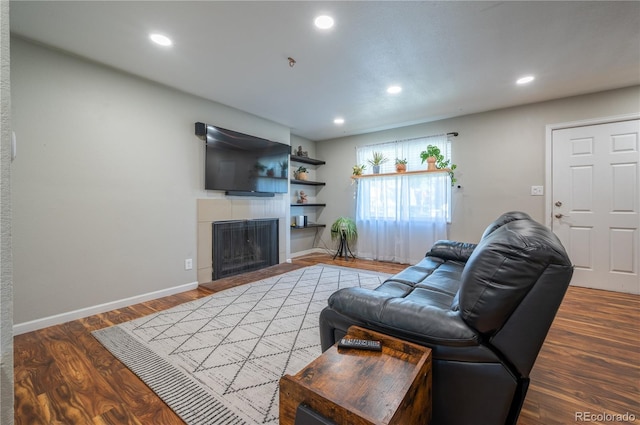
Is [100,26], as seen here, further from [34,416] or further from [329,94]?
[34,416]

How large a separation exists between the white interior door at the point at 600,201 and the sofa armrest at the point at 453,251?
184cm

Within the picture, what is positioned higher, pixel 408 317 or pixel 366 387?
pixel 408 317

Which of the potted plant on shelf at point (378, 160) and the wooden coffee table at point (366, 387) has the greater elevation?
the potted plant on shelf at point (378, 160)

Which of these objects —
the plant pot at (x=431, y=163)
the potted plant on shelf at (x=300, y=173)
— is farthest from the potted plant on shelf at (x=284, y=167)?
the plant pot at (x=431, y=163)

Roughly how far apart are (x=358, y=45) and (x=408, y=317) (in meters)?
2.18

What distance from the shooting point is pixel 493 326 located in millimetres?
983

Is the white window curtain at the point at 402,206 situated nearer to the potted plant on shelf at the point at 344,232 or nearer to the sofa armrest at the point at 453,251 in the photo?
the potted plant on shelf at the point at 344,232

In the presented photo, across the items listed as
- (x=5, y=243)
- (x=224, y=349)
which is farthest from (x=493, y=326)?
(x=224, y=349)

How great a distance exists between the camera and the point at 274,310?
8.35 feet

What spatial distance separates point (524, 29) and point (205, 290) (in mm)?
3954

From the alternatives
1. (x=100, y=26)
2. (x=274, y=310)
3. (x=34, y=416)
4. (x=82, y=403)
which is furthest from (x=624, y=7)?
(x=34, y=416)

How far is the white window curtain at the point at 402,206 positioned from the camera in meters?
4.24

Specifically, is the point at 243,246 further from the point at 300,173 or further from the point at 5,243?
the point at 5,243

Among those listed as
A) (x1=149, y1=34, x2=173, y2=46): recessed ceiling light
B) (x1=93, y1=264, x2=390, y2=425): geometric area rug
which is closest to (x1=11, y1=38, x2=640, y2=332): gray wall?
(x1=93, y1=264, x2=390, y2=425): geometric area rug
